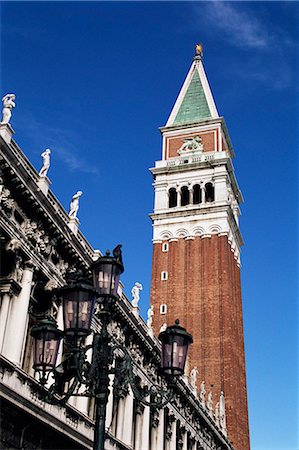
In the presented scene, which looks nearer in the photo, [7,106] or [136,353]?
[7,106]

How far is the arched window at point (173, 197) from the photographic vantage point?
5956 cm

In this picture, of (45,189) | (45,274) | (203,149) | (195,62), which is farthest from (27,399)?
(195,62)

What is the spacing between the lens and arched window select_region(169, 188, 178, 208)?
59562 millimetres

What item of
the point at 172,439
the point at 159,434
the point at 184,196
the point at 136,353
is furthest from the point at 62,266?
the point at 184,196

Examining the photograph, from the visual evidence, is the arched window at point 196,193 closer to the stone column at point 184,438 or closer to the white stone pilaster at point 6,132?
the stone column at point 184,438

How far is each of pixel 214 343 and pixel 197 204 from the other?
13356 mm

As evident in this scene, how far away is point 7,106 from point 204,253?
122 feet

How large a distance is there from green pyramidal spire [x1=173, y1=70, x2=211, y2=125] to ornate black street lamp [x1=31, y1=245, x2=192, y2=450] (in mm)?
54688

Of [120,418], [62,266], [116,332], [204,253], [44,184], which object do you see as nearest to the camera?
[44,184]

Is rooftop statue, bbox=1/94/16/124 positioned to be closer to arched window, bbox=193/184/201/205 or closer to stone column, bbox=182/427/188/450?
stone column, bbox=182/427/188/450

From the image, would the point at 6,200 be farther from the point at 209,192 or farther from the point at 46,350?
the point at 209,192

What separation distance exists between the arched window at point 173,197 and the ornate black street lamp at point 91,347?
1888 inches

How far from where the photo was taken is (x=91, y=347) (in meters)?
10.7

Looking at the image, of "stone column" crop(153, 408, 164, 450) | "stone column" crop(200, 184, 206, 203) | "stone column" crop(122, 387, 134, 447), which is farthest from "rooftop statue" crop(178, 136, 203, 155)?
"stone column" crop(122, 387, 134, 447)
